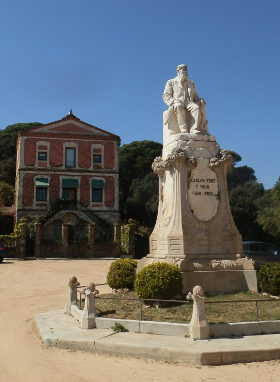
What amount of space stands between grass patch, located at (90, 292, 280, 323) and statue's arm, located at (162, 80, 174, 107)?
6.17 meters

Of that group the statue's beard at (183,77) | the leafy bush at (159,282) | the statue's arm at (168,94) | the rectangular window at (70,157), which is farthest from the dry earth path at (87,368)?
the rectangular window at (70,157)

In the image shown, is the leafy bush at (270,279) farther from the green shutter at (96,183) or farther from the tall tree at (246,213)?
the tall tree at (246,213)

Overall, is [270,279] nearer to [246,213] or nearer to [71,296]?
[71,296]

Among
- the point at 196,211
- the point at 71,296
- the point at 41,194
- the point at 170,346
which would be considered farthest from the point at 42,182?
the point at 170,346

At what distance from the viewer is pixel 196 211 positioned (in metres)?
10.6

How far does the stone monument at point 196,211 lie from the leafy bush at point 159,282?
26.2 inches

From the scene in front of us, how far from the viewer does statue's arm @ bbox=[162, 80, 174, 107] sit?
11995mm

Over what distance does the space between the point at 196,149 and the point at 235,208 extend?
3367 cm

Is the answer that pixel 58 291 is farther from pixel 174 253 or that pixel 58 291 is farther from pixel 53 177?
pixel 53 177

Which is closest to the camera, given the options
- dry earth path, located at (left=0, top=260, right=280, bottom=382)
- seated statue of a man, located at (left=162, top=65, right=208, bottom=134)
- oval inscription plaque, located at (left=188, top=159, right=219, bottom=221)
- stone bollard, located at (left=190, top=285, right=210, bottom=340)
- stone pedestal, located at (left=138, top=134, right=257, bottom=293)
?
dry earth path, located at (left=0, top=260, right=280, bottom=382)

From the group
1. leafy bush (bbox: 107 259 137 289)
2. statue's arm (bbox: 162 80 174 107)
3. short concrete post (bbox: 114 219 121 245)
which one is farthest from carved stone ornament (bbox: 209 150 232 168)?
short concrete post (bbox: 114 219 121 245)

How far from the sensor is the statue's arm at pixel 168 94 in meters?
12.0

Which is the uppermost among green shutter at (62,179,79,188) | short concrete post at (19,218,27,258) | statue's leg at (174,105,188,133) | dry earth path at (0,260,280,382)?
green shutter at (62,179,79,188)

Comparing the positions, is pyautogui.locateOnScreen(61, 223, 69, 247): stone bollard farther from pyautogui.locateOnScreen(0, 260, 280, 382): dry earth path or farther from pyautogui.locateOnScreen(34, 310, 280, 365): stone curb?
pyautogui.locateOnScreen(34, 310, 280, 365): stone curb
